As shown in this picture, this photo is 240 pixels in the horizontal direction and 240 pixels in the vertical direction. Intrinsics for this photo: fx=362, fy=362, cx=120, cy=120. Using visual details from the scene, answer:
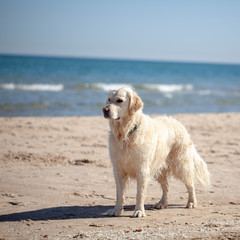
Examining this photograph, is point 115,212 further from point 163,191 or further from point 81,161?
point 81,161

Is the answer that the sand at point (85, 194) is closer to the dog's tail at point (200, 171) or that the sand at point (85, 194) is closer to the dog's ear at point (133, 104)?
the dog's tail at point (200, 171)

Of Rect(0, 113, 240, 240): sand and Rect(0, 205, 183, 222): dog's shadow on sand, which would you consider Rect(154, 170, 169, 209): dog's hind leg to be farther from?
Rect(0, 205, 183, 222): dog's shadow on sand

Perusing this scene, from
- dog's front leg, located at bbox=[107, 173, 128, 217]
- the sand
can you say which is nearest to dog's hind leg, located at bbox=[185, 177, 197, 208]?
the sand

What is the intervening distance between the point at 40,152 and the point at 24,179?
6.25 feet

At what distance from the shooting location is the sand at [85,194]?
4332 mm

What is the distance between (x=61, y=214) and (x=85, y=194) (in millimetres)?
940

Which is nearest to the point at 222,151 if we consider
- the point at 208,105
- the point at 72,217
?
the point at 72,217

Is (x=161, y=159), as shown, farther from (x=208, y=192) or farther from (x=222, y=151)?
(x=222, y=151)

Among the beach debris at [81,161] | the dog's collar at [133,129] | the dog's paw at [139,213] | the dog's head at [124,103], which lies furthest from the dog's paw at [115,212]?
the beach debris at [81,161]

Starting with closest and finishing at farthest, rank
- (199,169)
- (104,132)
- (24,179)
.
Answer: (199,169) < (24,179) < (104,132)

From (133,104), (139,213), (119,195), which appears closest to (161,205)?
(139,213)

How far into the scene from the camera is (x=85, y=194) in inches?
234

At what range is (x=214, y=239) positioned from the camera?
3.99 m

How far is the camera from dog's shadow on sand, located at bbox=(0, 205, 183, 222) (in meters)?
4.85
